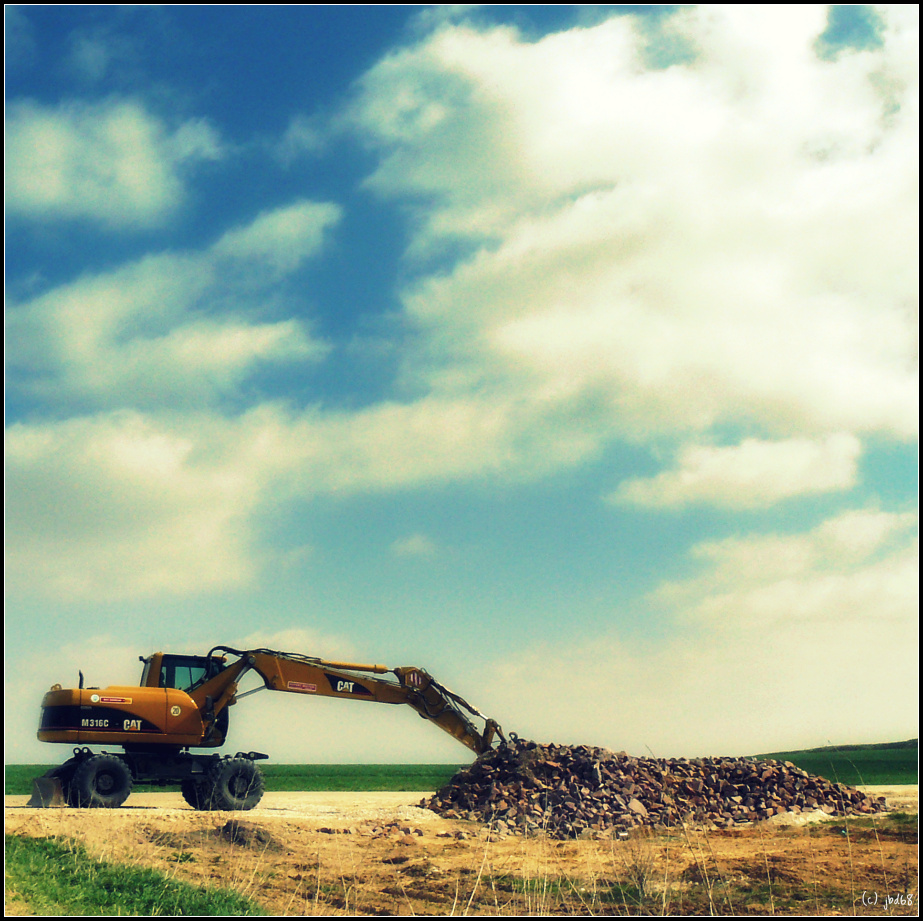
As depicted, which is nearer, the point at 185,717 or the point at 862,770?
the point at 185,717

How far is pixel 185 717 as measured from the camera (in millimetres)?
23219

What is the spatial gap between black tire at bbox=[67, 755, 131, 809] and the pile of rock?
8.52m

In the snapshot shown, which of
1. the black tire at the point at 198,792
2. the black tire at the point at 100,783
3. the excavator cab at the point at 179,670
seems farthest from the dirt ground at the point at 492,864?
the excavator cab at the point at 179,670

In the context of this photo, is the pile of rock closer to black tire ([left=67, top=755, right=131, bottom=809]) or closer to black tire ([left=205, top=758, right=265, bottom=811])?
black tire ([left=205, top=758, right=265, bottom=811])

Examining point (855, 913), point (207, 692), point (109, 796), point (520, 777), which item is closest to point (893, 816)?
point (520, 777)

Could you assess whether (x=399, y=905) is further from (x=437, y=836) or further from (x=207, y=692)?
(x=207, y=692)

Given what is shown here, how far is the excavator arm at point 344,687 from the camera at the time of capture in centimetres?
2400

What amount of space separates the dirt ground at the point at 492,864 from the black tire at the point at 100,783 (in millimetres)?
895

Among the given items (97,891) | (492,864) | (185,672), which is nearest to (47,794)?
(185,672)

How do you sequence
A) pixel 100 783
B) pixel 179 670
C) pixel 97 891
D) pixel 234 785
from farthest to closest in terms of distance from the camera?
pixel 179 670 → pixel 234 785 → pixel 100 783 → pixel 97 891

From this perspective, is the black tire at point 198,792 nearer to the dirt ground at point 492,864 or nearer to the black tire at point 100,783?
the black tire at point 100,783

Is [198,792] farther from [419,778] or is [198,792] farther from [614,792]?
[419,778]

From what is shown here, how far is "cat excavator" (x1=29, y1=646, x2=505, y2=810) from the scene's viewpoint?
2203 centimetres

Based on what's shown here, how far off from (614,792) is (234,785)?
→ 1038 cm
